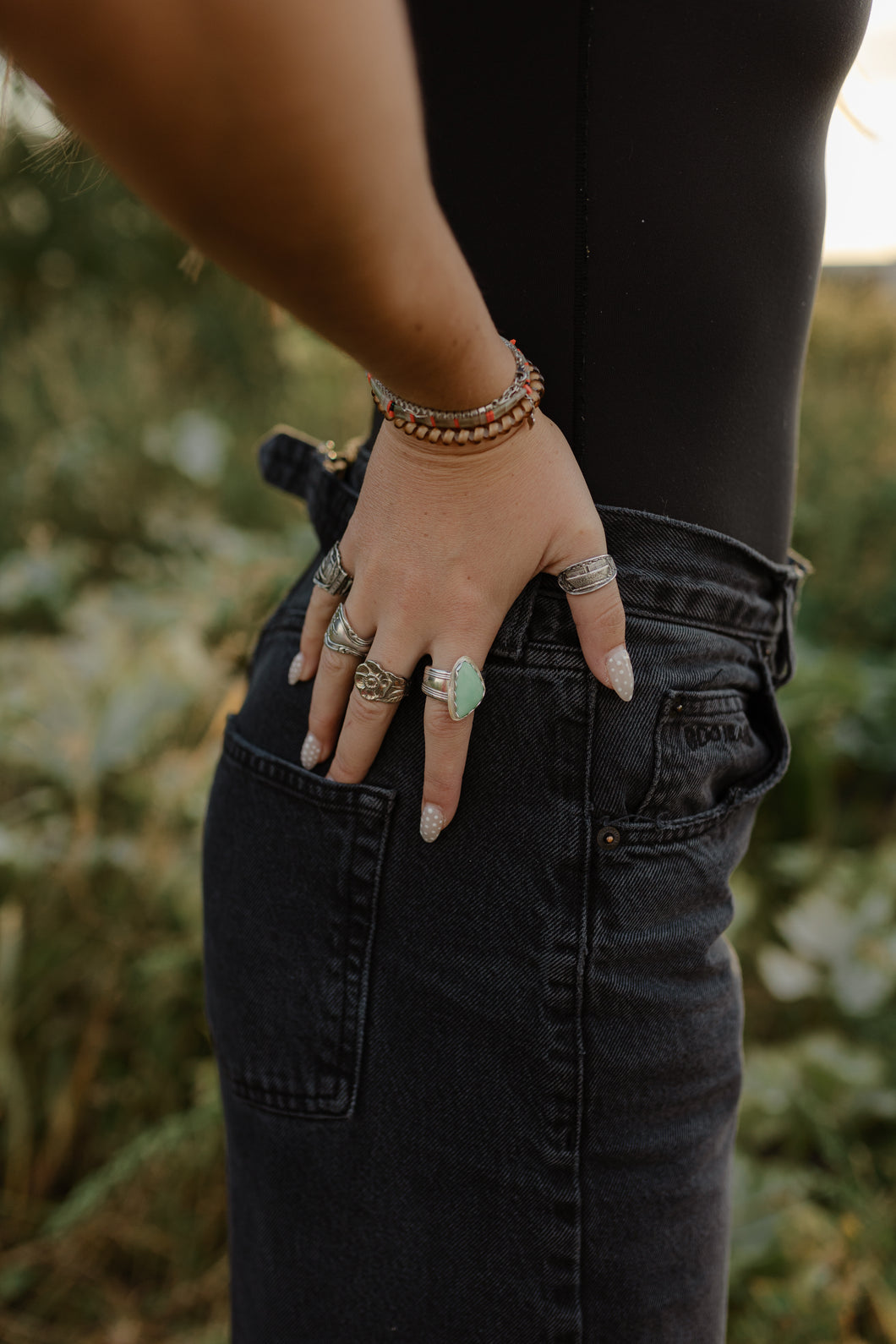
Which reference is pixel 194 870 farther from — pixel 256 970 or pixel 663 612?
pixel 663 612

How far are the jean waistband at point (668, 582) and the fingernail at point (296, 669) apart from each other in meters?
0.12

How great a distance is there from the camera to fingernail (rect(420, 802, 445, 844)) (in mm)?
683

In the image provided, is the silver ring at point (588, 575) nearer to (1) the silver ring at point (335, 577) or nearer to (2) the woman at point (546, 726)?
(2) the woman at point (546, 726)

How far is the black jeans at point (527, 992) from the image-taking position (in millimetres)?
677

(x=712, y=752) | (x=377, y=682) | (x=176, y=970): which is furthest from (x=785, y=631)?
(x=176, y=970)

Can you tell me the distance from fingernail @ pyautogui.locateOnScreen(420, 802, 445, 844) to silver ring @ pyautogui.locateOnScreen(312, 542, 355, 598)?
7.5 inches

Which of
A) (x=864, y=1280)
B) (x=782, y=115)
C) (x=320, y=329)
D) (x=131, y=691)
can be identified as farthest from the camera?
(x=131, y=691)

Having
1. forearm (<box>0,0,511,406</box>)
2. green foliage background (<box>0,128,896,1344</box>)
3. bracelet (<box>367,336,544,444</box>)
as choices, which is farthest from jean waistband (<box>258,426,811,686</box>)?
green foliage background (<box>0,128,896,1344</box>)

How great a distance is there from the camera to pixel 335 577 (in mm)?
746

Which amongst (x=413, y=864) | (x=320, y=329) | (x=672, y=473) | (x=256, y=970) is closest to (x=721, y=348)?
(x=672, y=473)

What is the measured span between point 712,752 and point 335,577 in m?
0.33

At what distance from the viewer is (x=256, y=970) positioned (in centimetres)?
77

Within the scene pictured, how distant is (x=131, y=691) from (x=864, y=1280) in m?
1.93

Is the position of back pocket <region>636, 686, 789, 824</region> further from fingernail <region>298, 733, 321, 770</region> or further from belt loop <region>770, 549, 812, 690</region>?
fingernail <region>298, 733, 321, 770</region>
